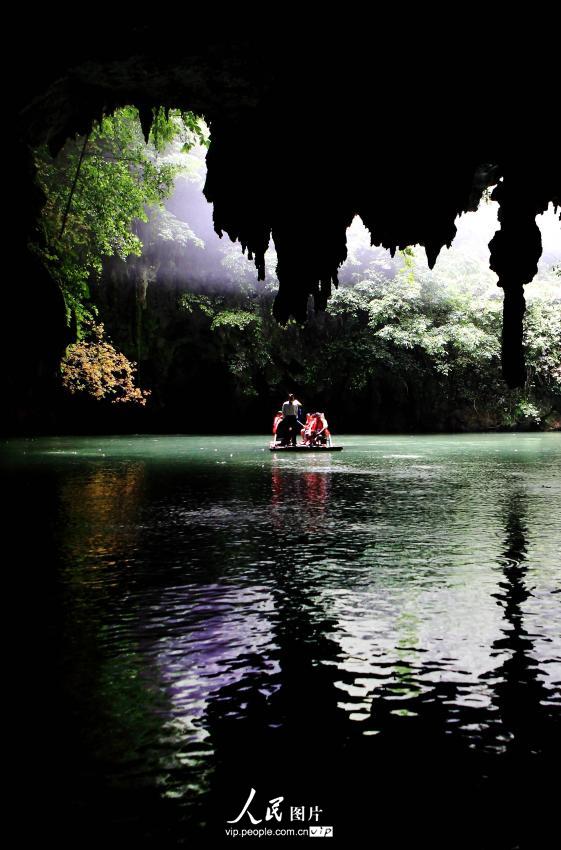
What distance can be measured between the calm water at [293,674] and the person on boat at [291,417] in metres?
14.2

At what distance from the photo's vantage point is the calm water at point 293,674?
114 inches

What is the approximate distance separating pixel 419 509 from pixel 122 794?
8130 mm

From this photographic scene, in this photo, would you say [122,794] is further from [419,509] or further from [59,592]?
[419,509]

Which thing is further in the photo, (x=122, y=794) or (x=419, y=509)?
(x=419, y=509)

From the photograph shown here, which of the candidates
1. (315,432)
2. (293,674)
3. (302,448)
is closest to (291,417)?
(302,448)

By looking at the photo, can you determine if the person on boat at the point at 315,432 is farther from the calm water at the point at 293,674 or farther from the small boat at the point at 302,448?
the calm water at the point at 293,674

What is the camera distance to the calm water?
2891 mm

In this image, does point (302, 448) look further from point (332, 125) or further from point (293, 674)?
point (293, 674)

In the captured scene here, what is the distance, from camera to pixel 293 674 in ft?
14.2

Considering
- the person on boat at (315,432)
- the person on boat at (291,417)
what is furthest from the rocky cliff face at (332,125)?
the person on boat at (315,432)

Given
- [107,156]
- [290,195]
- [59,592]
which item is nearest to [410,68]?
[290,195]

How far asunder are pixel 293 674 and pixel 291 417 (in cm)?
2060

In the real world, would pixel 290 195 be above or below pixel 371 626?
above

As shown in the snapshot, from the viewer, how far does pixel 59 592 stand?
20.7 ft
